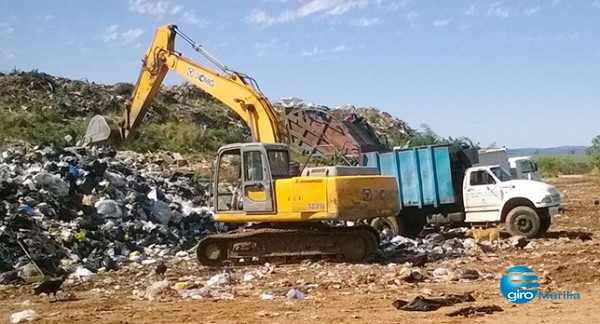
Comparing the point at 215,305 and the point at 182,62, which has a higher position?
the point at 182,62

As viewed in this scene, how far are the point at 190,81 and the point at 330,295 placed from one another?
22.7 ft

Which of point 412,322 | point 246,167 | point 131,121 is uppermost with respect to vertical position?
point 131,121

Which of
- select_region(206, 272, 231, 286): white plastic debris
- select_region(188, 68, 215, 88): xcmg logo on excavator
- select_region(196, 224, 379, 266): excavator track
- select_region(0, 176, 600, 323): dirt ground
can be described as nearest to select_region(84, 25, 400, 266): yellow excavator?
select_region(196, 224, 379, 266): excavator track

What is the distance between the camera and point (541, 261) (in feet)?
36.0

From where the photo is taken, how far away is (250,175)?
11586mm

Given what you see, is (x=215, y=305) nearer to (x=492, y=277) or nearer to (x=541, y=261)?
(x=492, y=277)

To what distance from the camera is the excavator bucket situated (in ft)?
52.1

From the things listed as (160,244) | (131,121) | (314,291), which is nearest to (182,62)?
(131,121)

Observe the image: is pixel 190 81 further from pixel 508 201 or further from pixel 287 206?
pixel 508 201

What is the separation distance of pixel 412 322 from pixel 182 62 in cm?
886

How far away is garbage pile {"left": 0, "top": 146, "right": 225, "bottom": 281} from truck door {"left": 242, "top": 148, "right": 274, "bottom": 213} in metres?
2.13

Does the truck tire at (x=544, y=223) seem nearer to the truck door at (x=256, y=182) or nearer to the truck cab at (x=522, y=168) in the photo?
the truck cab at (x=522, y=168)

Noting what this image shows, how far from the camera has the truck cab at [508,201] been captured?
14.2 m

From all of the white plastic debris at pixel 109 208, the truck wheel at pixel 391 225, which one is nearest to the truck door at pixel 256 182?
the white plastic debris at pixel 109 208
